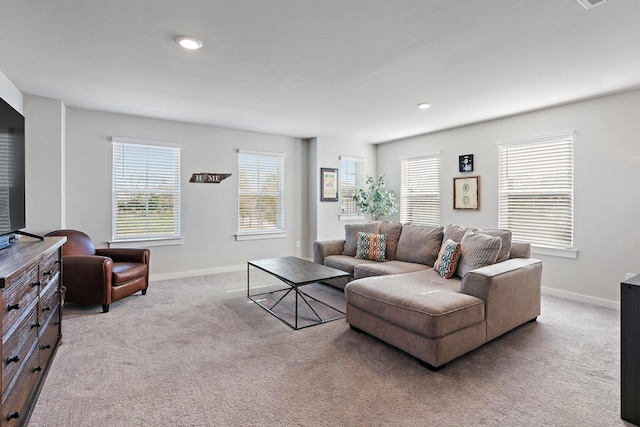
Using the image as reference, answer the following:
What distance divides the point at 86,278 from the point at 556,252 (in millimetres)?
5493

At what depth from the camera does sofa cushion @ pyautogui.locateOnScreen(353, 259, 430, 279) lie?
356cm

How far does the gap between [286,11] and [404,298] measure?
84.8 inches

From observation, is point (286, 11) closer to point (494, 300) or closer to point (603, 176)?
point (494, 300)

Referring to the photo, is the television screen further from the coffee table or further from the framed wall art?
the framed wall art

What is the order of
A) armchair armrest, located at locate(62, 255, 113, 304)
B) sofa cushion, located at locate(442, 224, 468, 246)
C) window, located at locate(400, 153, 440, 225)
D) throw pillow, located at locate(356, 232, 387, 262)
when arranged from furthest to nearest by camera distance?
1. window, located at locate(400, 153, 440, 225)
2. throw pillow, located at locate(356, 232, 387, 262)
3. sofa cushion, located at locate(442, 224, 468, 246)
4. armchair armrest, located at locate(62, 255, 113, 304)

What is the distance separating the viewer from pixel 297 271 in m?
3.48

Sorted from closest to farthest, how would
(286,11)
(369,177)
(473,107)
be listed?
(286,11) → (473,107) → (369,177)

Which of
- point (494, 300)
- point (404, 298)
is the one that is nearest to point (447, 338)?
point (404, 298)

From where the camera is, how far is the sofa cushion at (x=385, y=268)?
11.7 feet

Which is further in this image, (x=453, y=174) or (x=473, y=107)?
(x=453, y=174)

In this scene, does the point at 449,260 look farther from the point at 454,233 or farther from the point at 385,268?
the point at 385,268

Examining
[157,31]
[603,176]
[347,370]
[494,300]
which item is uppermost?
[157,31]

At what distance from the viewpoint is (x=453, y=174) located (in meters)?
5.33

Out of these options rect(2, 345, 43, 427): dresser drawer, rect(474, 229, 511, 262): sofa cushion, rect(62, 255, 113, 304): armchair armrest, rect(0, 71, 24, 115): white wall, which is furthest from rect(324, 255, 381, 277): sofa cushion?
rect(0, 71, 24, 115): white wall
